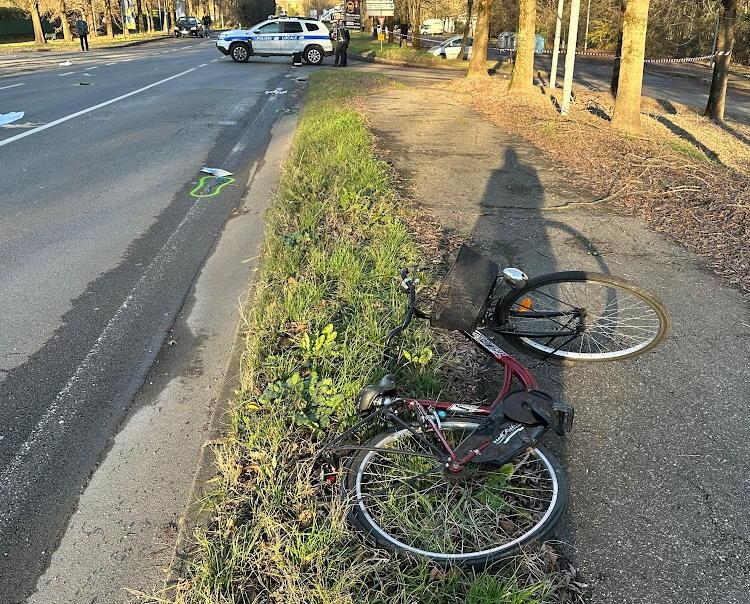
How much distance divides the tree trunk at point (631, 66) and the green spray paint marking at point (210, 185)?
751 centimetres

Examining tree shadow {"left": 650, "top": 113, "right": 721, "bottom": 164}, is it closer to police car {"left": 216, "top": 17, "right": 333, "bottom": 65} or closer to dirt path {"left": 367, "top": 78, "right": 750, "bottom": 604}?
dirt path {"left": 367, "top": 78, "right": 750, "bottom": 604}

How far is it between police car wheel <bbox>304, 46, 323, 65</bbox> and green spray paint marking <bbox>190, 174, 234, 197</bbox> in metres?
23.6

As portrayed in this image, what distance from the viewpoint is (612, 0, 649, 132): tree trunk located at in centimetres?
1120

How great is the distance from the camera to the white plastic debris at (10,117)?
39.9 feet

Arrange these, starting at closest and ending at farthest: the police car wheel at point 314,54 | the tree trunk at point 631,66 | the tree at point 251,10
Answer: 1. the tree trunk at point 631,66
2. the police car wheel at point 314,54
3. the tree at point 251,10

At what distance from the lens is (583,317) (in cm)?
367

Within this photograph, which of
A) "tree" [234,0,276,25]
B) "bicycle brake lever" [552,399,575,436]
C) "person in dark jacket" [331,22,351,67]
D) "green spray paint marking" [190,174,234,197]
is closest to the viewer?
"bicycle brake lever" [552,399,575,436]

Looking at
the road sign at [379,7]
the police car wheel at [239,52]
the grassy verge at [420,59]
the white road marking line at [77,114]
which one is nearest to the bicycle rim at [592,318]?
the white road marking line at [77,114]

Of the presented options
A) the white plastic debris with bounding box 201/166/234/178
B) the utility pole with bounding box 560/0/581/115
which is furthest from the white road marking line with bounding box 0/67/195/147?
the utility pole with bounding box 560/0/581/115

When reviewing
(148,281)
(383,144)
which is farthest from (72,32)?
(148,281)

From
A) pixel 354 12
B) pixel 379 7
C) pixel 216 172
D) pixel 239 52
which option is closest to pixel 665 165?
pixel 216 172

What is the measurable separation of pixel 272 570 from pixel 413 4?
44.4 meters

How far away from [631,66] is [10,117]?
11.9 m

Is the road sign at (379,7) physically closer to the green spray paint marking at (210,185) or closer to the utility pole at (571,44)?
the utility pole at (571,44)
